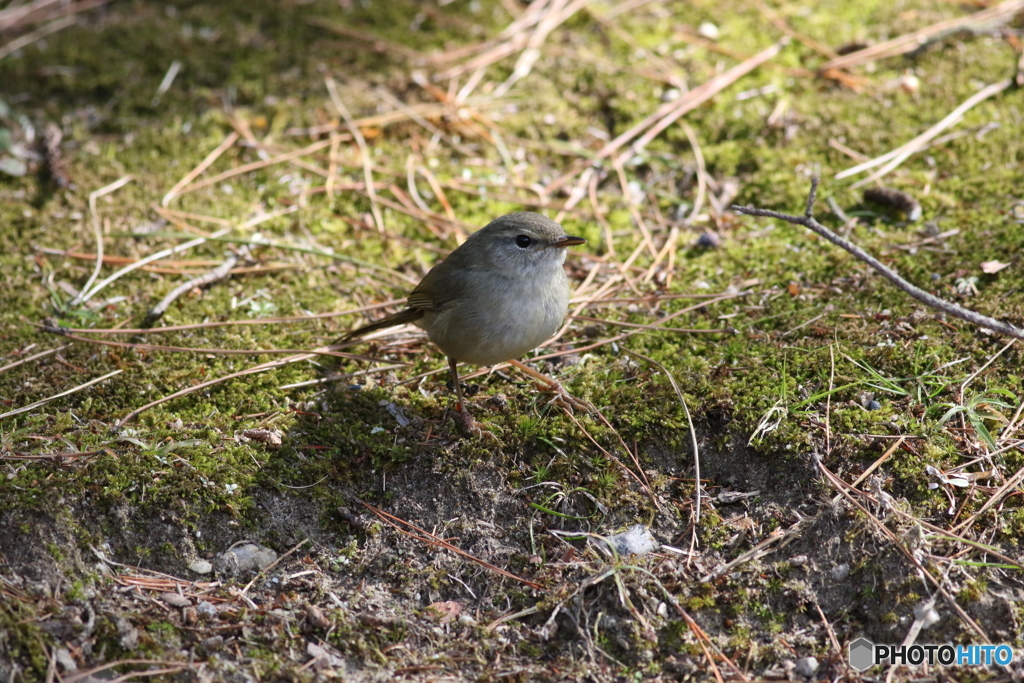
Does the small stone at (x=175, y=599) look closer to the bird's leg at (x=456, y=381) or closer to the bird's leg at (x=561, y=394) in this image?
the bird's leg at (x=456, y=381)

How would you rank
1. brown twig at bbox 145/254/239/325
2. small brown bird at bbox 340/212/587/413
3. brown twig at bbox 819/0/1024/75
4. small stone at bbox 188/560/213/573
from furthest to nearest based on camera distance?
brown twig at bbox 819/0/1024/75
brown twig at bbox 145/254/239/325
small brown bird at bbox 340/212/587/413
small stone at bbox 188/560/213/573

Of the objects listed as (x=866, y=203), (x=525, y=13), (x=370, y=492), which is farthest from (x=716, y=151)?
(x=370, y=492)

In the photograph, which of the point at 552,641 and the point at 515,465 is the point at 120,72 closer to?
the point at 515,465

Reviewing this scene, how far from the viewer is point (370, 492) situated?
3.92 metres

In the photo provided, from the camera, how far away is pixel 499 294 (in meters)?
4.18

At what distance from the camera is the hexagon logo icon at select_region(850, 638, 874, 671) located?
3.16 metres

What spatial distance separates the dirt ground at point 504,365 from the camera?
131 inches

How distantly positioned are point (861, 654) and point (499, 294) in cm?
222

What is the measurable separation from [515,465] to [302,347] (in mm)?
1549

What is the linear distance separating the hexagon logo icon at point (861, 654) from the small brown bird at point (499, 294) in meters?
1.93

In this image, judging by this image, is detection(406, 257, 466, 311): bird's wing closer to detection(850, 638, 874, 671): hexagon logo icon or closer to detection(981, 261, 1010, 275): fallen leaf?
detection(850, 638, 874, 671): hexagon logo icon

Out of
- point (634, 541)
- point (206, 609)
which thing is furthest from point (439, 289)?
point (206, 609)

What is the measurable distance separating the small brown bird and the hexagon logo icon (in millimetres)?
1927

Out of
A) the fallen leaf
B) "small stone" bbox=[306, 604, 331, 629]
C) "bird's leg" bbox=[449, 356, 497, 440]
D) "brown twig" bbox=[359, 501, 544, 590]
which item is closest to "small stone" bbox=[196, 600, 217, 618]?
"small stone" bbox=[306, 604, 331, 629]
